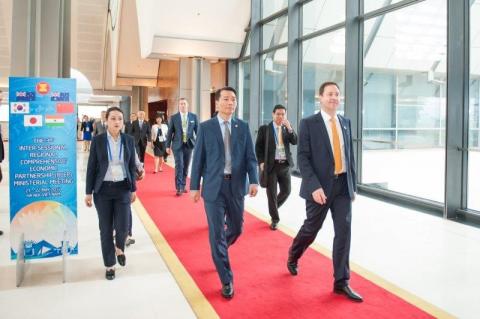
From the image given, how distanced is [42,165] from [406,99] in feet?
23.1

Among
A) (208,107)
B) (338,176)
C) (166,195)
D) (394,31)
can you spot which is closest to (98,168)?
(338,176)

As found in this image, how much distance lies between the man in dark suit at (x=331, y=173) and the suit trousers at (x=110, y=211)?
155 cm

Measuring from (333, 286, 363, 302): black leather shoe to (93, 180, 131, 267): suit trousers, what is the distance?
1.87 m

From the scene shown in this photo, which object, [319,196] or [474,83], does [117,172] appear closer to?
[319,196]

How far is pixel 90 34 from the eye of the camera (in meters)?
23.3

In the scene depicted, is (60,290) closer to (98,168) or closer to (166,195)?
(98,168)

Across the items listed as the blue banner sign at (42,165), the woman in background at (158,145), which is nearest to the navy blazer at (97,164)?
the blue banner sign at (42,165)

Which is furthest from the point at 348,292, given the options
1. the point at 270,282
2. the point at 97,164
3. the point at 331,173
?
the point at 97,164

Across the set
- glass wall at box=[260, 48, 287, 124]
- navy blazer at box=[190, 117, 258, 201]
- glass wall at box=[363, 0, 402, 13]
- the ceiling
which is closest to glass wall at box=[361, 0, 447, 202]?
glass wall at box=[363, 0, 402, 13]

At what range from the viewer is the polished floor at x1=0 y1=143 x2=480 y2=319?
3.19 meters

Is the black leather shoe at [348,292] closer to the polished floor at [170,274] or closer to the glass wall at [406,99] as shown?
the polished floor at [170,274]

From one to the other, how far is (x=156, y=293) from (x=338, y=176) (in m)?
1.69

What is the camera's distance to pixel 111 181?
3777 millimetres

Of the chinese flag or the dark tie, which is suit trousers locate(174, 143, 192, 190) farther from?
the dark tie
